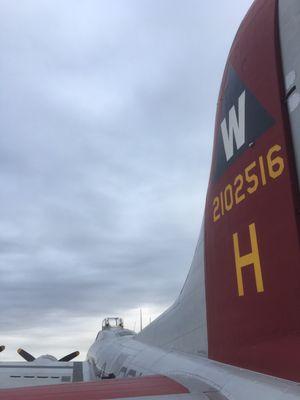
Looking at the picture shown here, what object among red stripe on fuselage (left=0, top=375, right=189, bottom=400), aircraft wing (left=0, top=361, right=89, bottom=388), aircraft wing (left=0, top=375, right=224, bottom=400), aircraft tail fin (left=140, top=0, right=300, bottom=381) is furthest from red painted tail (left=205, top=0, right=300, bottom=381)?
aircraft wing (left=0, top=361, right=89, bottom=388)

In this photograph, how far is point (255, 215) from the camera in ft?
14.0

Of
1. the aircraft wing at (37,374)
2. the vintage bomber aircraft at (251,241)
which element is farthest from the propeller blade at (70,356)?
the vintage bomber aircraft at (251,241)

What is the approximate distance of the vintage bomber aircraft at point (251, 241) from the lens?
3713mm

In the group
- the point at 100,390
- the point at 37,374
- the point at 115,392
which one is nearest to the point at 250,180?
the point at 115,392

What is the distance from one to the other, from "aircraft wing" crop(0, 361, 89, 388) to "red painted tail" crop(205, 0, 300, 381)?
878 cm

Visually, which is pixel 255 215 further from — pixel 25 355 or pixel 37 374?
pixel 25 355

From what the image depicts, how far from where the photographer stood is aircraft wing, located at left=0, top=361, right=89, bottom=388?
12609 millimetres

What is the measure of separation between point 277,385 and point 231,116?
266 centimetres

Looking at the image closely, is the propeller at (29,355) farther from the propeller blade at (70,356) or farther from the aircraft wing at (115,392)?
the aircraft wing at (115,392)

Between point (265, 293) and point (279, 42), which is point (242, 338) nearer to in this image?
point (265, 293)

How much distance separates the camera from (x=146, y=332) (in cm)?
988

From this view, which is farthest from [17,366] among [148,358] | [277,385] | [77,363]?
[277,385]

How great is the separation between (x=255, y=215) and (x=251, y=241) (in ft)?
0.81

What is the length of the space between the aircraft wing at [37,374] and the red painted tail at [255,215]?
8.78 m
